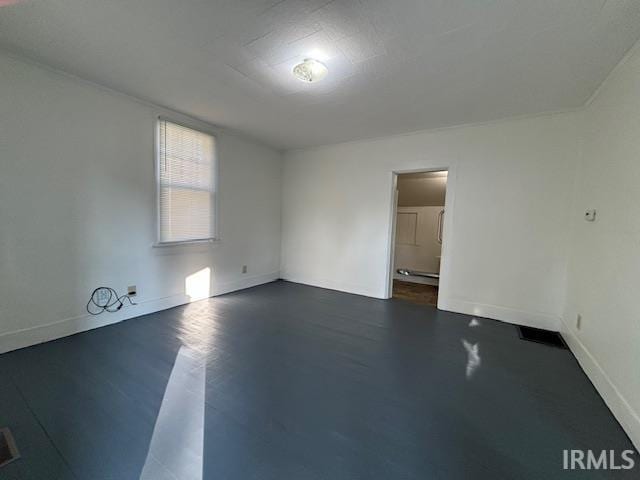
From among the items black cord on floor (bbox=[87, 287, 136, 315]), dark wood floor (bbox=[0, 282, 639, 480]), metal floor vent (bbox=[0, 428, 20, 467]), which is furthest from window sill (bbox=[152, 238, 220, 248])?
metal floor vent (bbox=[0, 428, 20, 467])

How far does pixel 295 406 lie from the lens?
63.6 inches

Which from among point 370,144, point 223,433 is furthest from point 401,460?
point 370,144

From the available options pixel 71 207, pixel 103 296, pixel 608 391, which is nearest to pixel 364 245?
pixel 608 391

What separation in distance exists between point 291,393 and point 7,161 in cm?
292

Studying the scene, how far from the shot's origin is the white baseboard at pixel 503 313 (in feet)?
9.55

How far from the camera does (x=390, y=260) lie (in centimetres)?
395

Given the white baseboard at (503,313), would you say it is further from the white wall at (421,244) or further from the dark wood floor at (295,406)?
the white wall at (421,244)

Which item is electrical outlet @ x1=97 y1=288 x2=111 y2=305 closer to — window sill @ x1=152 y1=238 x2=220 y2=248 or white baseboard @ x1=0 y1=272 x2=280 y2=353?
white baseboard @ x1=0 y1=272 x2=280 y2=353

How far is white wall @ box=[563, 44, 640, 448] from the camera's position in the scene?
5.08ft

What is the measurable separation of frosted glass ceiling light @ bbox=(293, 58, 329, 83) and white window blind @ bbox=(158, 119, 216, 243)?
1964 millimetres

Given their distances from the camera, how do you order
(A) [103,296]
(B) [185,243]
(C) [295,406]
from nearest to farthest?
(C) [295,406] < (A) [103,296] < (B) [185,243]

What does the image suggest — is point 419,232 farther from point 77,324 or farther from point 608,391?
point 77,324

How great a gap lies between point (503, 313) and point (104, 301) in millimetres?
4572

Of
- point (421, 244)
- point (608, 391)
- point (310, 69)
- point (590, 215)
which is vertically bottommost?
point (608, 391)
